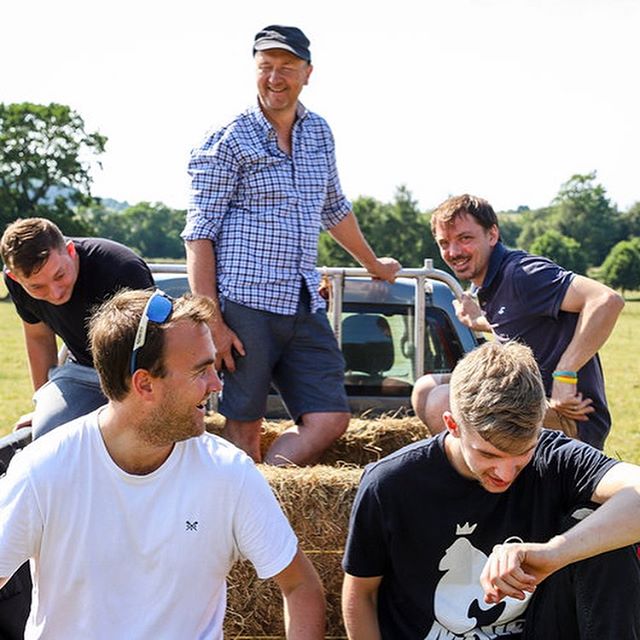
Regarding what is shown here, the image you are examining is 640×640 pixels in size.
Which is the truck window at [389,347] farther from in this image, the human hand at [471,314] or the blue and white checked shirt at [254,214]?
the blue and white checked shirt at [254,214]

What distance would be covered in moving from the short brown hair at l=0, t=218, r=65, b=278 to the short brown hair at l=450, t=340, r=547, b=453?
2.00m

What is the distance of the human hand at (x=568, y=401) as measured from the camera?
13.4 feet

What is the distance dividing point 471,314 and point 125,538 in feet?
7.54

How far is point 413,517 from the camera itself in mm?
2926

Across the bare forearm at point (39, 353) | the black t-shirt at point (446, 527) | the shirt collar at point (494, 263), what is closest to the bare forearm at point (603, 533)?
the black t-shirt at point (446, 527)

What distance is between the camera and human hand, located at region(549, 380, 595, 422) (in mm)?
4074

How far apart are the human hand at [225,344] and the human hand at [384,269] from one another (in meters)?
1.09

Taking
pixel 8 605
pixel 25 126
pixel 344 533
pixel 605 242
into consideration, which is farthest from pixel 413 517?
pixel 605 242

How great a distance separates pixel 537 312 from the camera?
4227mm

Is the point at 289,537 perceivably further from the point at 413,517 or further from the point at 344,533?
the point at 344,533

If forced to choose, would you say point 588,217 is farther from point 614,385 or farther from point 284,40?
point 284,40

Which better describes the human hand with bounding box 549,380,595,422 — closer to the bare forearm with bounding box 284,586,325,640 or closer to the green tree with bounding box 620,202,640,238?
the bare forearm with bounding box 284,586,325,640

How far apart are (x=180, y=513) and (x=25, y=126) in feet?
222

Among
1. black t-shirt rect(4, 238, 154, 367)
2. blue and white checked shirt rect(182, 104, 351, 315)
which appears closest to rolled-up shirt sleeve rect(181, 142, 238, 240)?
blue and white checked shirt rect(182, 104, 351, 315)
